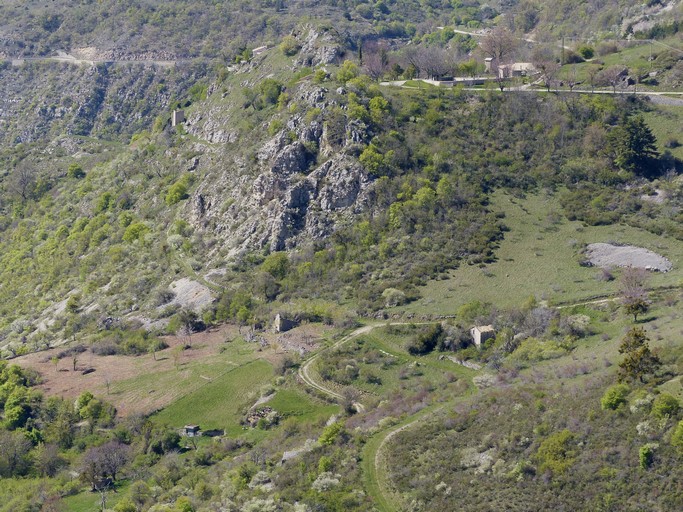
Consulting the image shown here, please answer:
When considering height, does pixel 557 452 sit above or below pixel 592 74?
below

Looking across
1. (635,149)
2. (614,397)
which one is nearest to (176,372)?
(614,397)

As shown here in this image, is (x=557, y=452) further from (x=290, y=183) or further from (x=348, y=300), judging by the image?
(x=290, y=183)

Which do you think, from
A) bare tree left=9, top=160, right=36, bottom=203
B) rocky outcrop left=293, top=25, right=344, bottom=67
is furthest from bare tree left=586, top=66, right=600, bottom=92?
bare tree left=9, top=160, right=36, bottom=203

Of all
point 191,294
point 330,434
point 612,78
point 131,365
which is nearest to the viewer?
point 330,434

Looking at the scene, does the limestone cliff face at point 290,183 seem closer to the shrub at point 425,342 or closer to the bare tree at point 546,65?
the shrub at point 425,342

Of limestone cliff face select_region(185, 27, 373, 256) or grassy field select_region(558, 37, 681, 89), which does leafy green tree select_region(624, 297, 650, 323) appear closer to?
limestone cliff face select_region(185, 27, 373, 256)

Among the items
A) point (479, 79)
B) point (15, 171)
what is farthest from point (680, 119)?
point (15, 171)

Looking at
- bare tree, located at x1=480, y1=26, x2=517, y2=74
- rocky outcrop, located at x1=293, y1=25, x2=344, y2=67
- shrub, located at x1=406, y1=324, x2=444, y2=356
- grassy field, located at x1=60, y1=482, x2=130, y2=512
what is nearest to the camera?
grassy field, located at x1=60, y1=482, x2=130, y2=512
